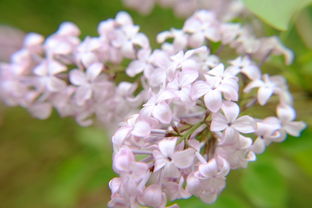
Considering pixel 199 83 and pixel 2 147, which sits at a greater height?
pixel 2 147

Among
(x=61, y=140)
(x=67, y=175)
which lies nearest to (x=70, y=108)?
(x=67, y=175)

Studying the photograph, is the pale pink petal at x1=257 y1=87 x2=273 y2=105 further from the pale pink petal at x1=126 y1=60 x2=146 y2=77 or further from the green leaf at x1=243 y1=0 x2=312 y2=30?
the pale pink petal at x1=126 y1=60 x2=146 y2=77

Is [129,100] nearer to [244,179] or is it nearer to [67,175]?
[244,179]

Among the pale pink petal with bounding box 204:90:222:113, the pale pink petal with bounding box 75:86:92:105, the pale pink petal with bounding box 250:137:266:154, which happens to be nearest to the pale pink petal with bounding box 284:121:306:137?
the pale pink petal with bounding box 250:137:266:154

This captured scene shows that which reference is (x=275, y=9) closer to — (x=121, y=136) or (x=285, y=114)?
(x=285, y=114)

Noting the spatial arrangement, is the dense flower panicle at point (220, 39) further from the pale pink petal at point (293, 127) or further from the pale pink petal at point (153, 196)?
the pale pink petal at point (153, 196)

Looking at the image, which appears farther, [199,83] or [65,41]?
[65,41]
